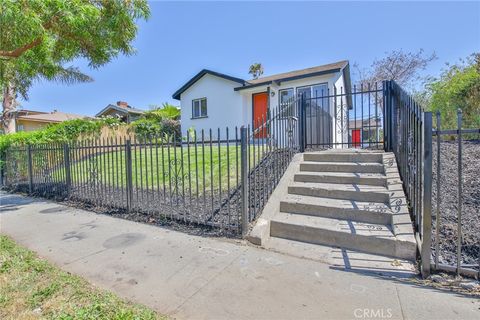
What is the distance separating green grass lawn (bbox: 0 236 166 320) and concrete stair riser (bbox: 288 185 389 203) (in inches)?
128

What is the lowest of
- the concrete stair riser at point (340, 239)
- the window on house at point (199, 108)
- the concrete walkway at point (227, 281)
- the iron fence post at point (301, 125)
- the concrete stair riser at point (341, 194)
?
the concrete walkway at point (227, 281)

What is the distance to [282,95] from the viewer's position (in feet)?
42.4

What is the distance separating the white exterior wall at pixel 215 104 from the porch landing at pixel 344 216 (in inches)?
361

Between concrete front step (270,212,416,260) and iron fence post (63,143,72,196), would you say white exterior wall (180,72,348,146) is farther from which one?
concrete front step (270,212,416,260)

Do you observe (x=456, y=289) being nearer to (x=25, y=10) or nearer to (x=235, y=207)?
(x=235, y=207)

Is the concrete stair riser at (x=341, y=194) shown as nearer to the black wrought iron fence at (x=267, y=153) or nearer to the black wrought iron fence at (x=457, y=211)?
the black wrought iron fence at (x=267, y=153)

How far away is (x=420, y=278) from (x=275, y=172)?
2.98 metres

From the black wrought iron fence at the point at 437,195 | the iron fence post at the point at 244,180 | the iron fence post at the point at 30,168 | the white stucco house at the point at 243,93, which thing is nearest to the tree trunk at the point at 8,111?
the white stucco house at the point at 243,93

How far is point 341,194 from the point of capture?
14.9 ft

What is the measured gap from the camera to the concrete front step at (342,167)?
4.95 meters

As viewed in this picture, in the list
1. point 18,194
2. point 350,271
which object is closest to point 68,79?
point 18,194

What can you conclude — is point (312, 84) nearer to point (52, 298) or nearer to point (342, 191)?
point (342, 191)

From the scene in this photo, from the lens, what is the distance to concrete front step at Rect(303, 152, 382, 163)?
5253 millimetres

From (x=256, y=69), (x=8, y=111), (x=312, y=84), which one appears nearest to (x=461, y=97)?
(x=312, y=84)
